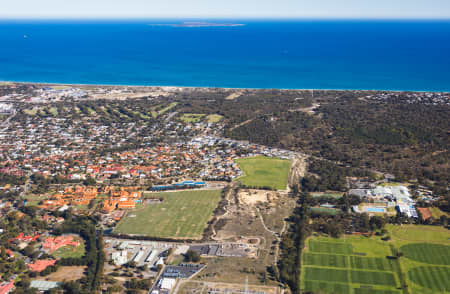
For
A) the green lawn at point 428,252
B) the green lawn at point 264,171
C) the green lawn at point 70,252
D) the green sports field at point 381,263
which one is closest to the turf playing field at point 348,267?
the green sports field at point 381,263

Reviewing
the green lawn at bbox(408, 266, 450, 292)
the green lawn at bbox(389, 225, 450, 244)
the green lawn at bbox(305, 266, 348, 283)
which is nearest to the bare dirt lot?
the green lawn at bbox(305, 266, 348, 283)

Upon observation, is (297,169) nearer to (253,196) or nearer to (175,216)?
(253,196)

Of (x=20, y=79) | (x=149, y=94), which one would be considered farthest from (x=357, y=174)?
(x=20, y=79)

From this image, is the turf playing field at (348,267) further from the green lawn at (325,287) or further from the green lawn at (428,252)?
the green lawn at (428,252)

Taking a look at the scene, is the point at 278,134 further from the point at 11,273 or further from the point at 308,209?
the point at 11,273

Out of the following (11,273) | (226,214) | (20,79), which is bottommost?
(11,273)

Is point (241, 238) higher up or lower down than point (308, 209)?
lower down
